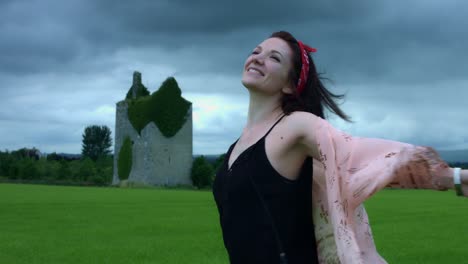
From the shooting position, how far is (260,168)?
2.27 m

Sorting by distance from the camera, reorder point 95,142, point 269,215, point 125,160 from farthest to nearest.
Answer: point 95,142 < point 125,160 < point 269,215

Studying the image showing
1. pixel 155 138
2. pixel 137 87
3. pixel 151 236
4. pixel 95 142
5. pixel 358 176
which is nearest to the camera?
pixel 358 176

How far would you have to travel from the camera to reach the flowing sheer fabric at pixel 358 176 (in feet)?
5.94

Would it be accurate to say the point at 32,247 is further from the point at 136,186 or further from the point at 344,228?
the point at 136,186

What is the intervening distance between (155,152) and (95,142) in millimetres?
42164

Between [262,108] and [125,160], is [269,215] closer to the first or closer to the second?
[262,108]

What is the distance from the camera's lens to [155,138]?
4191cm

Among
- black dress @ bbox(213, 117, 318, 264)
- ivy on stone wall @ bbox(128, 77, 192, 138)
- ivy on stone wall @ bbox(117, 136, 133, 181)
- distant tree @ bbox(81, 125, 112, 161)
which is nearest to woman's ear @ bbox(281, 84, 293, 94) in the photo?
black dress @ bbox(213, 117, 318, 264)

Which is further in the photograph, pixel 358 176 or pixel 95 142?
pixel 95 142

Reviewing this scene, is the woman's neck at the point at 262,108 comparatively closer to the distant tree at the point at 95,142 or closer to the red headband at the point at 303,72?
the red headband at the point at 303,72

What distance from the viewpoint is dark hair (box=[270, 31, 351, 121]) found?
239cm

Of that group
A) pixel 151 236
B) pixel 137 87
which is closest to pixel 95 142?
pixel 137 87

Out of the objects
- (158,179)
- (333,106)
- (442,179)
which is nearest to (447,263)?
(333,106)

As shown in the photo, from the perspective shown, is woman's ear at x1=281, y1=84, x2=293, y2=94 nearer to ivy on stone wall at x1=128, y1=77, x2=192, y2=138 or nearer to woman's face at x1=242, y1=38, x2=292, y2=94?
woman's face at x1=242, y1=38, x2=292, y2=94
